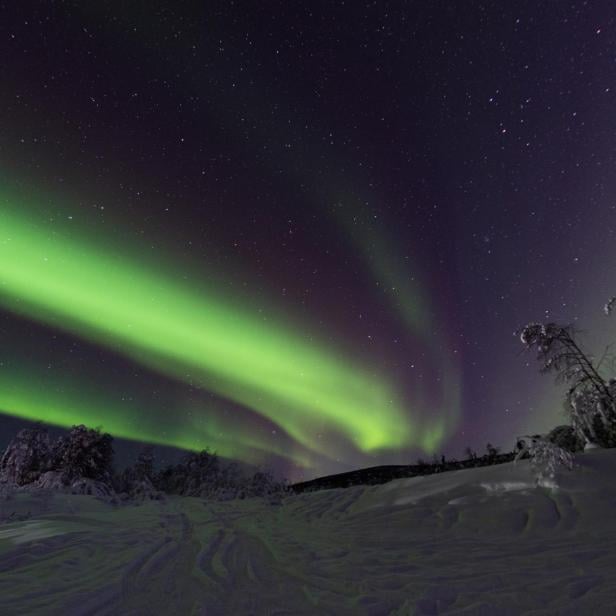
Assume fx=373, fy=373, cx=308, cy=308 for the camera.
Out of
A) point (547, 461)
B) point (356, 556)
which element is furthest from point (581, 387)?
point (356, 556)

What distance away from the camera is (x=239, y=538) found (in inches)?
280

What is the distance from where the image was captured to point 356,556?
226 inches

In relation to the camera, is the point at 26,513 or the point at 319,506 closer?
the point at 26,513

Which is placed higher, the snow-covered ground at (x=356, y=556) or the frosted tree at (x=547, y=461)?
the frosted tree at (x=547, y=461)

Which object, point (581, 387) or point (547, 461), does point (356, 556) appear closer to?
point (547, 461)

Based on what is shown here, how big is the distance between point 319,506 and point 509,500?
588 centimetres

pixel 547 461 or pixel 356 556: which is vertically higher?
pixel 547 461

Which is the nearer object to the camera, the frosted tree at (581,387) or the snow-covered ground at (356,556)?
the snow-covered ground at (356,556)

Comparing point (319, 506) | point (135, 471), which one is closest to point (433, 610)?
point (319, 506)

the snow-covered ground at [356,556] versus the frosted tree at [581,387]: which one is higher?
the frosted tree at [581,387]

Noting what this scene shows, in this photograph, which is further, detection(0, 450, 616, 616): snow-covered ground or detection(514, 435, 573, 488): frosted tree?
detection(514, 435, 573, 488): frosted tree

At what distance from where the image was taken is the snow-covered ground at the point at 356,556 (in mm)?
3729

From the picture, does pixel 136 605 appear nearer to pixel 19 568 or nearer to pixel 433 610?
pixel 19 568

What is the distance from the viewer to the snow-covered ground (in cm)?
373
